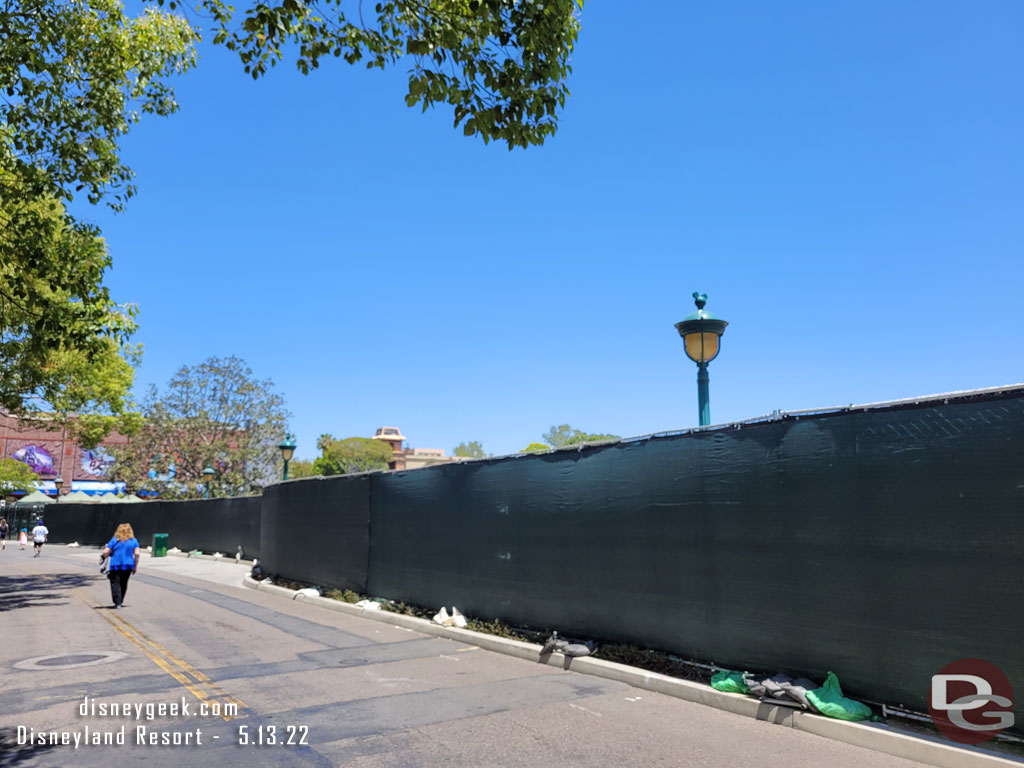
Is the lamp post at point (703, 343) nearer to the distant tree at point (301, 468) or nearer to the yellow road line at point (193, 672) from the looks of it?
the yellow road line at point (193, 672)

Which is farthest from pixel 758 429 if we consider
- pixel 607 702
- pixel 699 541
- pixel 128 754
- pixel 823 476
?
pixel 128 754

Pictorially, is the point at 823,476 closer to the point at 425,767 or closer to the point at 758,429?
the point at 758,429

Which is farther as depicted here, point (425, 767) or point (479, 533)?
point (479, 533)

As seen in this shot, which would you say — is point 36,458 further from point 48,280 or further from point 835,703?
point 835,703

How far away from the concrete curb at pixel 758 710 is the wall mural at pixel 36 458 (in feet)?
264

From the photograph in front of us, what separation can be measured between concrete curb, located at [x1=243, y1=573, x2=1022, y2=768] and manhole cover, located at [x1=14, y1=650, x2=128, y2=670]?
4.34 meters

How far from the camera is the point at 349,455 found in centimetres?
11038

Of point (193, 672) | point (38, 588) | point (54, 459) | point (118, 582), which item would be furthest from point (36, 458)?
point (193, 672)

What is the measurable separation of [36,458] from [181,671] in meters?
81.8

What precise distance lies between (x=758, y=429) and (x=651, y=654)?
2.87 metres

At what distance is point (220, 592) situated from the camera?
57.0ft

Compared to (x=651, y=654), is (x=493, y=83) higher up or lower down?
higher up

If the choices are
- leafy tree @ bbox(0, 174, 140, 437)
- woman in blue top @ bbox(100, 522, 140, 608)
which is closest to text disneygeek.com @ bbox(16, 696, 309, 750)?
leafy tree @ bbox(0, 174, 140, 437)

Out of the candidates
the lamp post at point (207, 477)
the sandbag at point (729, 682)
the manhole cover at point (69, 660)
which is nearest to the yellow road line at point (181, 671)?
the manhole cover at point (69, 660)
